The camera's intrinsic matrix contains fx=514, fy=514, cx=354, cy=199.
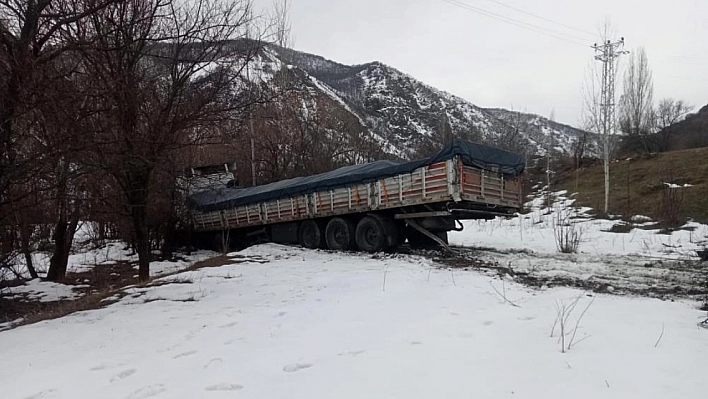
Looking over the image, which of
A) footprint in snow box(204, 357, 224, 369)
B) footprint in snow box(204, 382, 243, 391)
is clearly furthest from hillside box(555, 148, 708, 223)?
footprint in snow box(204, 382, 243, 391)

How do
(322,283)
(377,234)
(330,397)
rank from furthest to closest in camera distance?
(377,234), (322,283), (330,397)

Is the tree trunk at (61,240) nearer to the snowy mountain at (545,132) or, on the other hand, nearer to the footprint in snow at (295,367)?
the footprint in snow at (295,367)

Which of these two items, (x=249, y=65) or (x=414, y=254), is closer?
(x=249, y=65)

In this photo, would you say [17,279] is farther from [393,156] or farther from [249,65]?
[393,156]

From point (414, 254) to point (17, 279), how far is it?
33.9 feet

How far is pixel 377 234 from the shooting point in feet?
45.2

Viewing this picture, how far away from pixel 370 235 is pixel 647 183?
2391cm

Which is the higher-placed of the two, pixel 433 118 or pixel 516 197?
pixel 433 118

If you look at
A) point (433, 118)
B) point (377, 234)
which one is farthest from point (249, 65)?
point (433, 118)

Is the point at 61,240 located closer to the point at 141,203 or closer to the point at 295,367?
the point at 141,203

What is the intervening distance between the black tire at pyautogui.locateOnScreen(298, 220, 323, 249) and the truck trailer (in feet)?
0.10

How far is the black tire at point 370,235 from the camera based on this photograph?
44.7ft

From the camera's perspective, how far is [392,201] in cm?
1326

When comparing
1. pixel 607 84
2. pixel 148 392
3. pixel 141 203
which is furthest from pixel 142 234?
pixel 607 84
